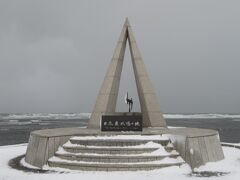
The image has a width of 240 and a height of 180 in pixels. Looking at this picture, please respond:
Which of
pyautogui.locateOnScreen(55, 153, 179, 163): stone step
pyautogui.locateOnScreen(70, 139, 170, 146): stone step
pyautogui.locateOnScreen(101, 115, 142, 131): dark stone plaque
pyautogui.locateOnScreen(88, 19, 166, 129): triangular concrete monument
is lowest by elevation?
pyautogui.locateOnScreen(55, 153, 179, 163): stone step

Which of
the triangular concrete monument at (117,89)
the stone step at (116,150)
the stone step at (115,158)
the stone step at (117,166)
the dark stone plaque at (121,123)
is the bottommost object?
the stone step at (117,166)

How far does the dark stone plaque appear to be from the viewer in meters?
21.0

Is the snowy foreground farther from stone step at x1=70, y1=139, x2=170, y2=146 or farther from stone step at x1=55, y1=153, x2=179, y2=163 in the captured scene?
stone step at x1=70, y1=139, x2=170, y2=146

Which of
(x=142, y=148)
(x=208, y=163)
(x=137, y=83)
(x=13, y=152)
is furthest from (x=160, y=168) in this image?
(x=13, y=152)

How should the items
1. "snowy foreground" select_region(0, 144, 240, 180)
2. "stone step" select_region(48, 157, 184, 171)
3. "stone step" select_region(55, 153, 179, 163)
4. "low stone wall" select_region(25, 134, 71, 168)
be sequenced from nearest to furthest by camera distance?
"snowy foreground" select_region(0, 144, 240, 180) < "stone step" select_region(48, 157, 184, 171) < "stone step" select_region(55, 153, 179, 163) < "low stone wall" select_region(25, 134, 71, 168)

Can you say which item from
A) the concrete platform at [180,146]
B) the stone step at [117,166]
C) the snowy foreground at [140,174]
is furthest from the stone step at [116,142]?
Answer: the snowy foreground at [140,174]

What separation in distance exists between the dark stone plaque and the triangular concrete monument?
2.96 metres

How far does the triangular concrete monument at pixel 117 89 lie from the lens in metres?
24.1

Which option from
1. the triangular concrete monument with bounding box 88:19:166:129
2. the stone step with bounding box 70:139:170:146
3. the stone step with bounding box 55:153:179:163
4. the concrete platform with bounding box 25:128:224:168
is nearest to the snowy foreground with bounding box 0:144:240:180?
the concrete platform with bounding box 25:128:224:168

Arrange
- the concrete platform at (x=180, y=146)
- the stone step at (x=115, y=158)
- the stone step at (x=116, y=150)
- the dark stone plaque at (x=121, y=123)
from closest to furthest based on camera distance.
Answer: the stone step at (x=115, y=158)
the stone step at (x=116, y=150)
the concrete platform at (x=180, y=146)
the dark stone plaque at (x=121, y=123)

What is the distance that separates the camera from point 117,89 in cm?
2550

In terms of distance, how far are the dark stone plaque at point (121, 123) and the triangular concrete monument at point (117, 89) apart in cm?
296

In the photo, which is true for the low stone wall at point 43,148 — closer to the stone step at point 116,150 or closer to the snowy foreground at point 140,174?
the snowy foreground at point 140,174

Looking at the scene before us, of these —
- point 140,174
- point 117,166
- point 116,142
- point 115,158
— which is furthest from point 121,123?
point 140,174
